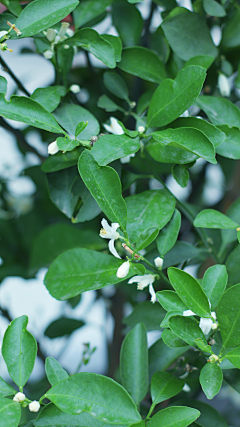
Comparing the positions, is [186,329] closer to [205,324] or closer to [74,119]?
[205,324]

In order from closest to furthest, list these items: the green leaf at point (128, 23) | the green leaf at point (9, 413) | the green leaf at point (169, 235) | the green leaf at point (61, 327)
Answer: the green leaf at point (9, 413)
the green leaf at point (169, 235)
the green leaf at point (128, 23)
the green leaf at point (61, 327)

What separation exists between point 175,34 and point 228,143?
14 centimetres

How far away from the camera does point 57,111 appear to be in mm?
378

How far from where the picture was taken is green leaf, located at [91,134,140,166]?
294 mm

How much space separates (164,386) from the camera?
0.33m

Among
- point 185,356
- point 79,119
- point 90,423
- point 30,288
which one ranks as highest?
point 79,119

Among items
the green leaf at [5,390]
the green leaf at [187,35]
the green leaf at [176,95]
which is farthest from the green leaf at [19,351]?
the green leaf at [187,35]

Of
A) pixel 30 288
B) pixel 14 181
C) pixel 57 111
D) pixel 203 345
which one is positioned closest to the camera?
pixel 203 345

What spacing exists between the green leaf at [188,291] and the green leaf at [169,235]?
0.06 metres

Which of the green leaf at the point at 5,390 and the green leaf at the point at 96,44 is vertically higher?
the green leaf at the point at 96,44

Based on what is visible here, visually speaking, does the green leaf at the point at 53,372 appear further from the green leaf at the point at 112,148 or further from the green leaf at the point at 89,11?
the green leaf at the point at 89,11

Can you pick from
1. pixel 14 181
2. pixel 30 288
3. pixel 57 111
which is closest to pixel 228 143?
pixel 57 111

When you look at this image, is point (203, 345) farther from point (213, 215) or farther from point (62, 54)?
point (62, 54)

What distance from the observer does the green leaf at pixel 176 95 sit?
31 cm
